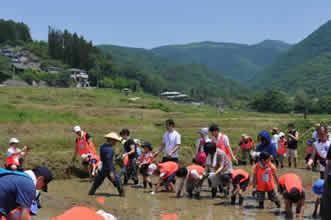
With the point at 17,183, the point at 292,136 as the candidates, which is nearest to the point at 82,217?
the point at 17,183

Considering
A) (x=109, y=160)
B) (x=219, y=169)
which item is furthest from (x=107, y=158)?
(x=219, y=169)

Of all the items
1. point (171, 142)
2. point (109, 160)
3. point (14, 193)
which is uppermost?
point (14, 193)

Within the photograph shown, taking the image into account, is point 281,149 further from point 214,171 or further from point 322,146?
point 214,171

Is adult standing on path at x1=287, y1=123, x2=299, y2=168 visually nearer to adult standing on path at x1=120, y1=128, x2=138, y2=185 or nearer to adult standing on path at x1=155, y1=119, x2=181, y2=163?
adult standing on path at x1=155, y1=119, x2=181, y2=163

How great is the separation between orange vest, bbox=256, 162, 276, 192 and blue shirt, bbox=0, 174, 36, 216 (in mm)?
6244

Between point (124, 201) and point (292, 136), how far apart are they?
916 centimetres

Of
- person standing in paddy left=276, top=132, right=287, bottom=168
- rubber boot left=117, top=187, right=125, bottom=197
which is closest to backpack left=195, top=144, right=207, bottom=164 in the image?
rubber boot left=117, top=187, right=125, bottom=197

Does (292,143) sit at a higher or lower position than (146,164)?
higher

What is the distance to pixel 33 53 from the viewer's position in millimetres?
125000

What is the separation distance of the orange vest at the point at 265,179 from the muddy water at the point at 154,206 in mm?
493

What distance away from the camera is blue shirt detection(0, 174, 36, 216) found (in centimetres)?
340

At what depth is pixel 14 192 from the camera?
3436mm

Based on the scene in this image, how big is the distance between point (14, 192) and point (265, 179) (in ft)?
21.1

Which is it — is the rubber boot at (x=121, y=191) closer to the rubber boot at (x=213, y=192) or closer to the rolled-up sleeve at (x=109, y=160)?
the rolled-up sleeve at (x=109, y=160)
